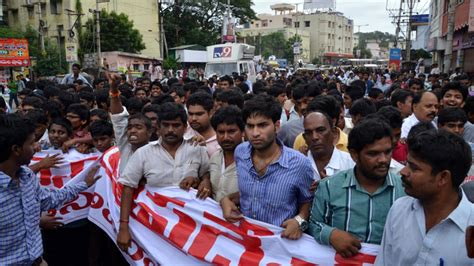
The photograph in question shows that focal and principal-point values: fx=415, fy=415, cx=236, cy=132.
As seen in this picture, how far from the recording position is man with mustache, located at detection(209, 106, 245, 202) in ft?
9.46

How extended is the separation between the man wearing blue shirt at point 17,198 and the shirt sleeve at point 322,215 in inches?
69.4

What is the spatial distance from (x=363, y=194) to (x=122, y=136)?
2395mm

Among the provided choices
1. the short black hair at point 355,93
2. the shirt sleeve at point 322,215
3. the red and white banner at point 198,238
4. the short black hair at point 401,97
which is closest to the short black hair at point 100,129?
the red and white banner at point 198,238

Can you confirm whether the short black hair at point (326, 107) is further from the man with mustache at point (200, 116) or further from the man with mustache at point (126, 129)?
the man with mustache at point (126, 129)

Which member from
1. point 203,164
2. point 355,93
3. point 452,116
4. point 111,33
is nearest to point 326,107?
point 452,116

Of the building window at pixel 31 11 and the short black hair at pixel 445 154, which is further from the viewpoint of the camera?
the building window at pixel 31 11

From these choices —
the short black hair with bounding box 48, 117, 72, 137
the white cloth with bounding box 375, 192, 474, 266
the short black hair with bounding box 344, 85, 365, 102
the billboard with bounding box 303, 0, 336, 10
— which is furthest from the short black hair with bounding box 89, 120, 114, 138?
the billboard with bounding box 303, 0, 336, 10

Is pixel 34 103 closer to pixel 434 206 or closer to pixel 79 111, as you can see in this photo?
pixel 79 111

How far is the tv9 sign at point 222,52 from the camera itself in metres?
18.9

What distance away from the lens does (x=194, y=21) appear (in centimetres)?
4438

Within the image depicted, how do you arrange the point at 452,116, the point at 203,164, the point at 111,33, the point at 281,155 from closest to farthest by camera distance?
the point at 281,155 < the point at 203,164 < the point at 452,116 < the point at 111,33

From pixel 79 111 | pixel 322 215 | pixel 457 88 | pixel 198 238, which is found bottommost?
pixel 198 238

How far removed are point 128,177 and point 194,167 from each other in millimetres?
477

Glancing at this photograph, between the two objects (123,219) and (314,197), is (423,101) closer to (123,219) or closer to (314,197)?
(314,197)
